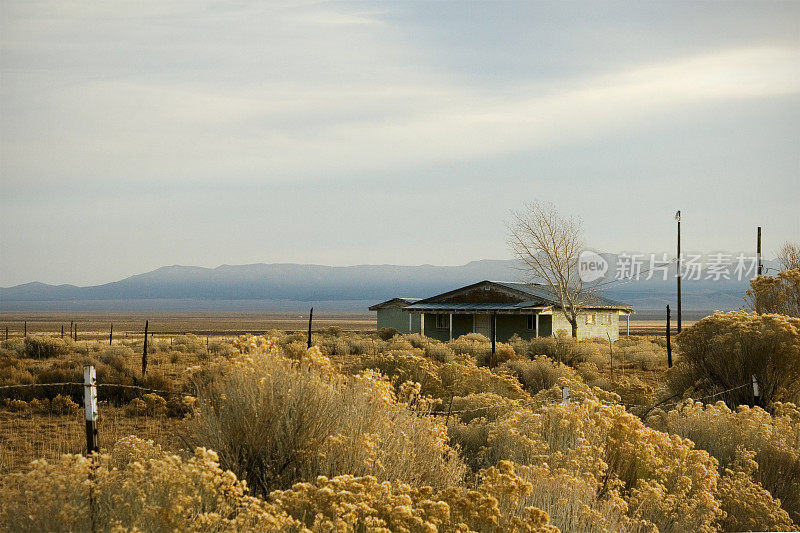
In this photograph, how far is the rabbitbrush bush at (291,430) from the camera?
734cm

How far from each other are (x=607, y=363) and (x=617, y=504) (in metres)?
28.0

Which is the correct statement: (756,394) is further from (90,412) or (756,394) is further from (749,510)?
(90,412)

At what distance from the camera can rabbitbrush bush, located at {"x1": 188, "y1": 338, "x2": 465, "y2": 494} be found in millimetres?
7336

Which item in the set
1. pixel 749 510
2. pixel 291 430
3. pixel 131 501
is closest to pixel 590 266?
pixel 749 510

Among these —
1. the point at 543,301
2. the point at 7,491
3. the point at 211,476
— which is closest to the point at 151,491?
the point at 211,476

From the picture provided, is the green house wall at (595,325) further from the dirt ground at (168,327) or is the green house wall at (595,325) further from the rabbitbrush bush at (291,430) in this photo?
the dirt ground at (168,327)

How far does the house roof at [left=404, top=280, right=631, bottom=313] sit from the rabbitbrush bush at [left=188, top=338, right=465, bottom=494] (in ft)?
117

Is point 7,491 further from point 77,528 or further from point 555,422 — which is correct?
point 555,422

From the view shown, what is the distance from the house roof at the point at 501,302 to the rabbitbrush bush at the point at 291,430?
3553cm

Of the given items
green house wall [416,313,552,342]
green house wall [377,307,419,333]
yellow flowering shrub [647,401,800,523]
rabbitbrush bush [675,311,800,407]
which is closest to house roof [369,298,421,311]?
green house wall [377,307,419,333]

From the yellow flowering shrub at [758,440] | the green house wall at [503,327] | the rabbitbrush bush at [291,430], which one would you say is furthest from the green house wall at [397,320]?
the rabbitbrush bush at [291,430]

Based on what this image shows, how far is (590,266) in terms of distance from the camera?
5125 centimetres

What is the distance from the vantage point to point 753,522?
808cm

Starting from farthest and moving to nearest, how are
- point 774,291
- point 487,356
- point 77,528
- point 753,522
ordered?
point 487,356
point 774,291
point 753,522
point 77,528
